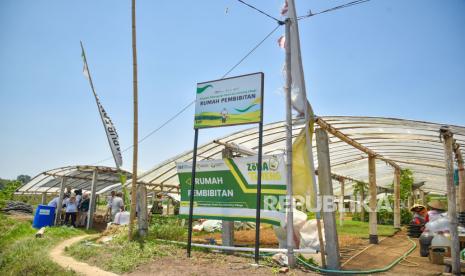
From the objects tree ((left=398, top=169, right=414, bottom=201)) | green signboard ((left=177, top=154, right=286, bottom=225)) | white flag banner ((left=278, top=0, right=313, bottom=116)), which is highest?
white flag banner ((left=278, top=0, right=313, bottom=116))

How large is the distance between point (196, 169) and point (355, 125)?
4.59 m

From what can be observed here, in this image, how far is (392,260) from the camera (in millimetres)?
7824

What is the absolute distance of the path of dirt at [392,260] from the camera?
6605mm

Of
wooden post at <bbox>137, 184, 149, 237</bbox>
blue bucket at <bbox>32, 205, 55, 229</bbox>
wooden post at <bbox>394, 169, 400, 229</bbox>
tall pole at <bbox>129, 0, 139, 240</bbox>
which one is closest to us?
tall pole at <bbox>129, 0, 139, 240</bbox>

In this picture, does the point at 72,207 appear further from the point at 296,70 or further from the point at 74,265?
the point at 296,70

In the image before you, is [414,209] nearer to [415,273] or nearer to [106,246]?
[415,273]

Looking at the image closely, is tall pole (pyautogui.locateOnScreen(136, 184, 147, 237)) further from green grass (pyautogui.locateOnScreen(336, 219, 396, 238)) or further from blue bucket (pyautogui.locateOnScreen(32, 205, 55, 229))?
green grass (pyautogui.locateOnScreen(336, 219, 396, 238))

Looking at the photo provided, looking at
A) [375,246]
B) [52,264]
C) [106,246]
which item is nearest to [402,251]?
[375,246]

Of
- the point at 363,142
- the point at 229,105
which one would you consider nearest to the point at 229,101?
the point at 229,105

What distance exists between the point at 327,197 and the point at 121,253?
16.0 ft

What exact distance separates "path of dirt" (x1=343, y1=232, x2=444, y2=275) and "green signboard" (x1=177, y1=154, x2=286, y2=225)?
2.04m

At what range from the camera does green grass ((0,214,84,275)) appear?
6.63 meters

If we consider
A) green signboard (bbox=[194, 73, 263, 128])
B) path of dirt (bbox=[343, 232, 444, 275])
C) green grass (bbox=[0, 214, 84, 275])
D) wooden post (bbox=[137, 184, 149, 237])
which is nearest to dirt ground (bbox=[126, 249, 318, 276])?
green grass (bbox=[0, 214, 84, 275])

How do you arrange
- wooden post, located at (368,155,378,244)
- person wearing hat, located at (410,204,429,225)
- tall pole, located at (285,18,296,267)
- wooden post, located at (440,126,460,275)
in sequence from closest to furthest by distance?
1. wooden post, located at (440,126,460,275)
2. tall pole, located at (285,18,296,267)
3. wooden post, located at (368,155,378,244)
4. person wearing hat, located at (410,204,429,225)
